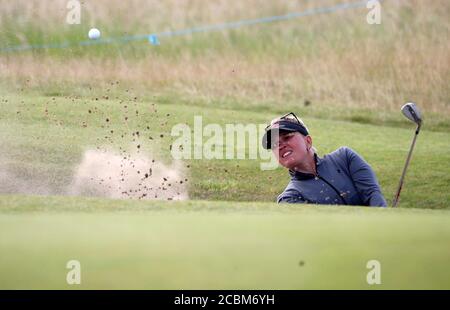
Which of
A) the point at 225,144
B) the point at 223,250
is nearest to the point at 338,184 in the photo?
the point at 223,250

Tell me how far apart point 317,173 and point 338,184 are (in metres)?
0.19

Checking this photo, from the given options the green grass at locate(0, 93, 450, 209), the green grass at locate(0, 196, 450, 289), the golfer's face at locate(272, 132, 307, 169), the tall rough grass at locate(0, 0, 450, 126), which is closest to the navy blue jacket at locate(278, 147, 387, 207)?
the golfer's face at locate(272, 132, 307, 169)

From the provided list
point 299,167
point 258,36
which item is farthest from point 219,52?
point 299,167

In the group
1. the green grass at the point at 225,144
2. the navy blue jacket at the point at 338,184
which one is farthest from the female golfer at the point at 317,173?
the green grass at the point at 225,144

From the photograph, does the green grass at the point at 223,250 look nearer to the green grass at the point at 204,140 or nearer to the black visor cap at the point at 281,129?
the black visor cap at the point at 281,129

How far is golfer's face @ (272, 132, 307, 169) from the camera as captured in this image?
7.18 m

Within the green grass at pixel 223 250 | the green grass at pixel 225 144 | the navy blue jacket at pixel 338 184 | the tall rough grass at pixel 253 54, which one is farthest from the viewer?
the tall rough grass at pixel 253 54

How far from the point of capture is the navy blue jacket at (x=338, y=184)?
714 cm

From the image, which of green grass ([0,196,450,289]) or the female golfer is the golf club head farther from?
green grass ([0,196,450,289])

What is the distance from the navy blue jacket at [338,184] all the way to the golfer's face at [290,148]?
0.37ft

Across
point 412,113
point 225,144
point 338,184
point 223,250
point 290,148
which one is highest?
point 225,144

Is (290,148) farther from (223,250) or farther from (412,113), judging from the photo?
(223,250)

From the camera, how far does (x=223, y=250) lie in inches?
154
